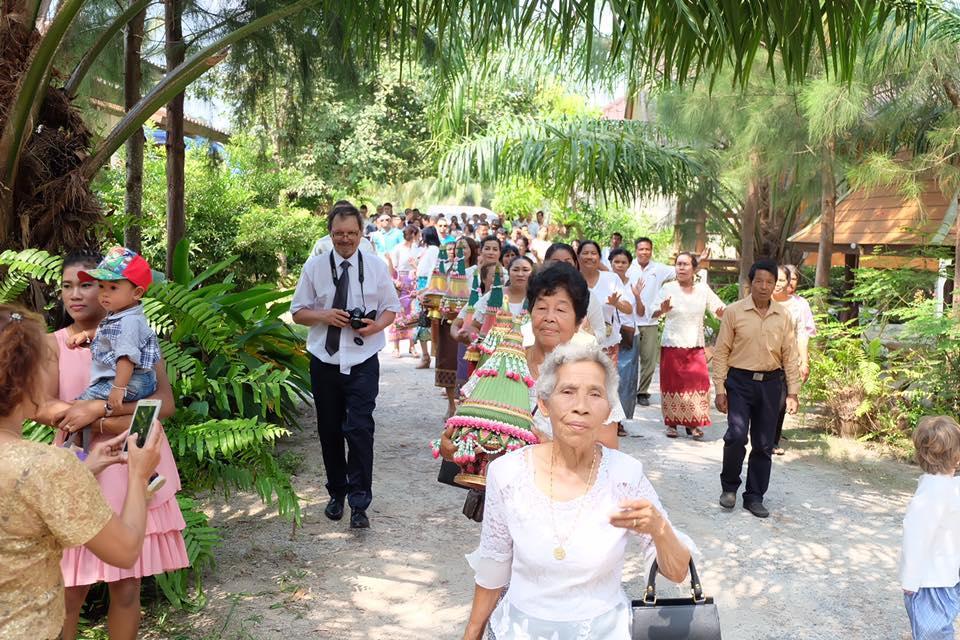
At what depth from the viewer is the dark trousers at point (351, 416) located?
19.0 ft

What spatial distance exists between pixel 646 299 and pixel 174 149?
5.06 m

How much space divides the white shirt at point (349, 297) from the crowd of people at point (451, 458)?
1 cm

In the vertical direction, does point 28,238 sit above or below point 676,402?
above

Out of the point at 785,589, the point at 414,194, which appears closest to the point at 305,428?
the point at 785,589

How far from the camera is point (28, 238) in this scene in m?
4.88

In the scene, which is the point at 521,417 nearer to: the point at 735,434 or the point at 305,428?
the point at 735,434

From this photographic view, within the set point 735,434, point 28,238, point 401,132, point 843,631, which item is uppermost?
point 401,132

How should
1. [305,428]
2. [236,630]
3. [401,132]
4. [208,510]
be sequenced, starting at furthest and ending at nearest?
[401,132] < [305,428] < [208,510] < [236,630]

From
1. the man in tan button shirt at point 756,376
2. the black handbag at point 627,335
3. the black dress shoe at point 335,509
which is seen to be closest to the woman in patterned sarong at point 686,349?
the black handbag at point 627,335

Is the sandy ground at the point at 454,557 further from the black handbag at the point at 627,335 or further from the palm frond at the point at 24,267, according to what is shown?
the palm frond at the point at 24,267

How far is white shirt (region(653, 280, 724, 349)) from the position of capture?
8.88 meters

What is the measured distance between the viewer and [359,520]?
587 cm

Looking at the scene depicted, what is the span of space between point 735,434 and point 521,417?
10.7ft

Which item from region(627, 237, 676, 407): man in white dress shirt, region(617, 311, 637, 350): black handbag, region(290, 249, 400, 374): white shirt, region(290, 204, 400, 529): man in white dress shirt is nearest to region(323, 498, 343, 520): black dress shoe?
region(290, 204, 400, 529): man in white dress shirt
